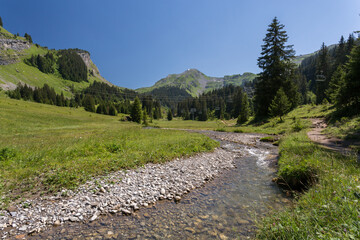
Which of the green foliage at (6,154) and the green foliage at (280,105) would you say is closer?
the green foliage at (6,154)

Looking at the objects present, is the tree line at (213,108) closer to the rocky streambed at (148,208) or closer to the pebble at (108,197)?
the pebble at (108,197)

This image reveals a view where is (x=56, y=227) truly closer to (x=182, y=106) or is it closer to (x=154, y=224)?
(x=154, y=224)

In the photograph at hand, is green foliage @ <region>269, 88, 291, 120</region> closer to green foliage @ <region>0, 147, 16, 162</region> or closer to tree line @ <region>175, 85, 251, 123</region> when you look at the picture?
green foliage @ <region>0, 147, 16, 162</region>

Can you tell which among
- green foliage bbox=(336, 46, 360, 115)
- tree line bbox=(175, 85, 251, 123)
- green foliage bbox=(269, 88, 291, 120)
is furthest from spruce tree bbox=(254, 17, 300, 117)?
tree line bbox=(175, 85, 251, 123)

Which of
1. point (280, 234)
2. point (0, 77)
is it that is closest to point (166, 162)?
point (280, 234)

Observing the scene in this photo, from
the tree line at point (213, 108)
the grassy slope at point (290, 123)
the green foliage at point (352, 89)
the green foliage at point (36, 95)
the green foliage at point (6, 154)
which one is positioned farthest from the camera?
the tree line at point (213, 108)

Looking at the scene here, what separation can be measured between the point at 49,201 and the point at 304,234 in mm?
9377

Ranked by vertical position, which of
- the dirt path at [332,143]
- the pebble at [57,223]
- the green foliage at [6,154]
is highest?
the dirt path at [332,143]

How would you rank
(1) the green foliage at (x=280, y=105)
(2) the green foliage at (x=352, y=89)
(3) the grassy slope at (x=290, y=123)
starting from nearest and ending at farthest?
(2) the green foliage at (x=352, y=89) < (3) the grassy slope at (x=290, y=123) < (1) the green foliage at (x=280, y=105)

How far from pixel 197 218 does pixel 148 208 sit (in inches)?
93.4

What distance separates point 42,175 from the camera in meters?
8.47

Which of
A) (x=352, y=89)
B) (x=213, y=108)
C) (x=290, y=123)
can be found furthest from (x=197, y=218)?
(x=213, y=108)

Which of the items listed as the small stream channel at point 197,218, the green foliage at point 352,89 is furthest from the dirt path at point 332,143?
the small stream channel at point 197,218

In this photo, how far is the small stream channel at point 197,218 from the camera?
560 cm
